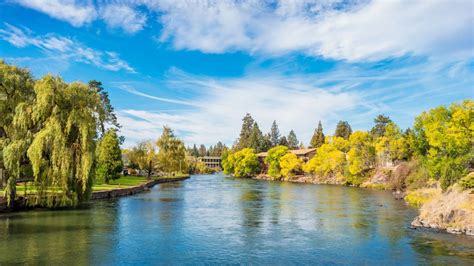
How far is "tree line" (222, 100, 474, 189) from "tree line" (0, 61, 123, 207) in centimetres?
3288

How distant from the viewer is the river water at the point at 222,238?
21266 mm

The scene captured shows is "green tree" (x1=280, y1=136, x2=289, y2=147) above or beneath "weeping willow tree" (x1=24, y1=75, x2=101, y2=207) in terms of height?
A: above

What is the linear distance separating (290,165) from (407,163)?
154ft

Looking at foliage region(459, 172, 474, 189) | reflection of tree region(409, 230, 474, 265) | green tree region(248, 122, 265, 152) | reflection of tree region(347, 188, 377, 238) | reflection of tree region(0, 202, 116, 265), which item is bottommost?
reflection of tree region(409, 230, 474, 265)

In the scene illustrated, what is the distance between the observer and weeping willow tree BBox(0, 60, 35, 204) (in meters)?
32.9

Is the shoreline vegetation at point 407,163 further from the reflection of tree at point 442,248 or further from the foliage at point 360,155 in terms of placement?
the reflection of tree at point 442,248

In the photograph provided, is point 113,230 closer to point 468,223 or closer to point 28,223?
point 28,223

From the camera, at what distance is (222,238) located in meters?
26.4

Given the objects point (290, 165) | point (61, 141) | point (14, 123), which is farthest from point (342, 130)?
point (14, 123)

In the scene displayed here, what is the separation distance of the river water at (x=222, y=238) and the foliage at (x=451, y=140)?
7838 mm

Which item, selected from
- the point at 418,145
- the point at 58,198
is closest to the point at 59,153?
the point at 58,198

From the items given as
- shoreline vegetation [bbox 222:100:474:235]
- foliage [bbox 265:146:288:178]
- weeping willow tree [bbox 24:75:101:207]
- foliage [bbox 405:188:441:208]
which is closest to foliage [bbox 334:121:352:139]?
shoreline vegetation [bbox 222:100:474:235]

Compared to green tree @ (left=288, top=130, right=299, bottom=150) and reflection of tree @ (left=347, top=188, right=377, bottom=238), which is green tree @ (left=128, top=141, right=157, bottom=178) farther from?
green tree @ (left=288, top=130, right=299, bottom=150)

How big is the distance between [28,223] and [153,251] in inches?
507
